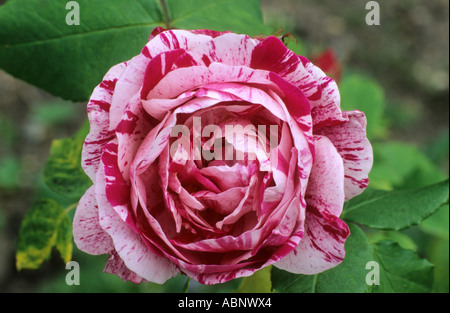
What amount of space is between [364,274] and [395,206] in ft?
0.54

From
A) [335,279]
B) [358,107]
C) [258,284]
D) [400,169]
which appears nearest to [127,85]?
[335,279]

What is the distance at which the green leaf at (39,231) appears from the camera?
31.8 inches

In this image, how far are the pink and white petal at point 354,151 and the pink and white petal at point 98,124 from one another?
10.9 inches

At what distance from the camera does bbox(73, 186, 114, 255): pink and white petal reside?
542mm

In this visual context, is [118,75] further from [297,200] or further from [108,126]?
[297,200]

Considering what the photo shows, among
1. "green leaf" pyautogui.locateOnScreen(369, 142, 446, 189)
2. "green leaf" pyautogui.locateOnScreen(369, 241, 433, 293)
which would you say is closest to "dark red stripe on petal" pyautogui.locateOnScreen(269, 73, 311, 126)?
"green leaf" pyautogui.locateOnScreen(369, 241, 433, 293)

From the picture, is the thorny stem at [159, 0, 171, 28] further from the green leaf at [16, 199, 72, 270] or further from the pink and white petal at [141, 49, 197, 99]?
the green leaf at [16, 199, 72, 270]

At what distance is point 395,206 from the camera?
2.48ft

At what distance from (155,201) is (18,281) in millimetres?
1569

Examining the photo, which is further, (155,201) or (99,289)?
(99,289)

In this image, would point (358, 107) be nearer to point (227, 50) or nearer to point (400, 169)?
point (400, 169)
